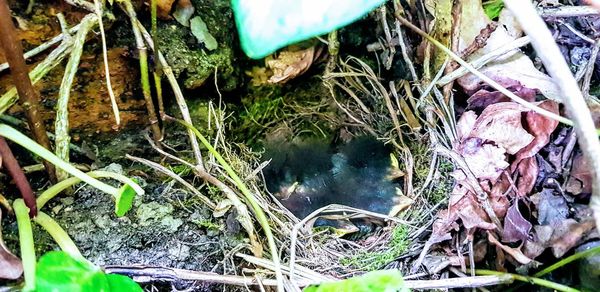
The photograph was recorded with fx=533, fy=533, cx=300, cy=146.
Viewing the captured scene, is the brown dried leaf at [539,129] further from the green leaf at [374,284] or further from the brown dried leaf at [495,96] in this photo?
the green leaf at [374,284]

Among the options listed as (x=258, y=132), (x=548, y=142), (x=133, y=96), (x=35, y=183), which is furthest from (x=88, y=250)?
(x=548, y=142)

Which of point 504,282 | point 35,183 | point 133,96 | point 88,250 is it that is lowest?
point 504,282

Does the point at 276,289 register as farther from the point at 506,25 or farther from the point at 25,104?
the point at 506,25

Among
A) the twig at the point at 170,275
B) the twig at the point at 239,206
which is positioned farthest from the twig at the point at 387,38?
the twig at the point at 170,275

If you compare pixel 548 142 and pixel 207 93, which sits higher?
pixel 207 93

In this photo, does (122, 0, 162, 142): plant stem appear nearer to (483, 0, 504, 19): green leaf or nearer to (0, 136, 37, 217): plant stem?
(0, 136, 37, 217): plant stem

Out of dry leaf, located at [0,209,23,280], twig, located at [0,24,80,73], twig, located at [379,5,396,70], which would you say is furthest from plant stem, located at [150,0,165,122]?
twig, located at [379,5,396,70]

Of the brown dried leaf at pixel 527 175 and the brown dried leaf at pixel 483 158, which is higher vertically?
the brown dried leaf at pixel 483 158
